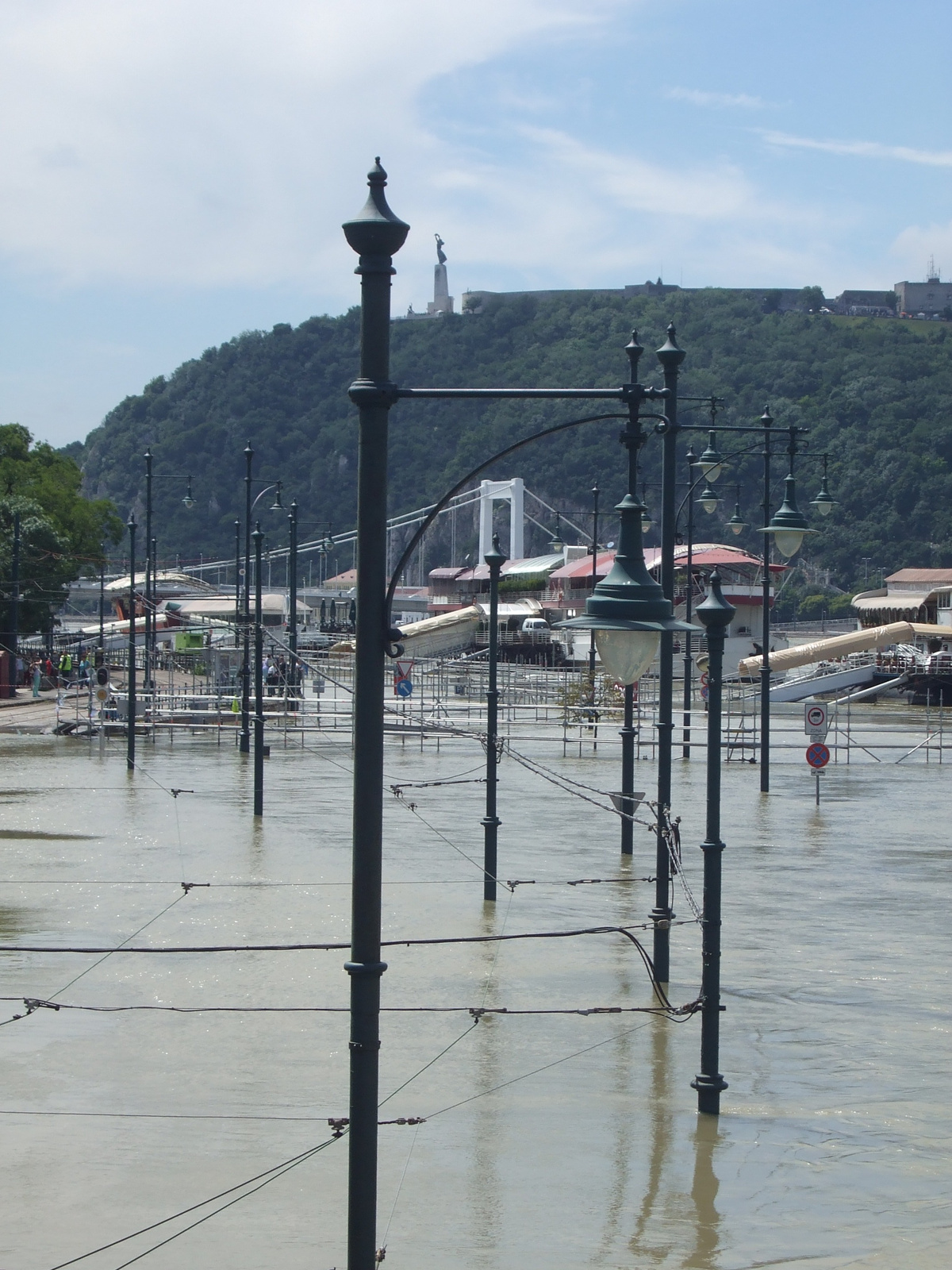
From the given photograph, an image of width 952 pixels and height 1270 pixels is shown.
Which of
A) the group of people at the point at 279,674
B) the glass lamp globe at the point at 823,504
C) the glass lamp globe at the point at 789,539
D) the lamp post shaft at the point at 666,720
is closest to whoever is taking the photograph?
the lamp post shaft at the point at 666,720

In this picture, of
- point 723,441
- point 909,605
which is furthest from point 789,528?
point 723,441

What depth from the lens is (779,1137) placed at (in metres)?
10.0

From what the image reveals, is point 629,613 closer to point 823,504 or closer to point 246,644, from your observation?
point 823,504

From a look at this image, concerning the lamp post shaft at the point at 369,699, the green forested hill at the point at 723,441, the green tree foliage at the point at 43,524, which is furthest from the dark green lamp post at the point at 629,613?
the green forested hill at the point at 723,441

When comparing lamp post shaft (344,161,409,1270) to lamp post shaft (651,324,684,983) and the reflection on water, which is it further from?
lamp post shaft (651,324,684,983)

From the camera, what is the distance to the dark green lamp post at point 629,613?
7.68 meters

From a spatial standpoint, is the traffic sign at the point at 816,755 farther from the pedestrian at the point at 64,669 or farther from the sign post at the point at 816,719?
the pedestrian at the point at 64,669

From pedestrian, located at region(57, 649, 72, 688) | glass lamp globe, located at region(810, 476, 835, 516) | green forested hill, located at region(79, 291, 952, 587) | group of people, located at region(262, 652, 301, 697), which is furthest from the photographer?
green forested hill, located at region(79, 291, 952, 587)

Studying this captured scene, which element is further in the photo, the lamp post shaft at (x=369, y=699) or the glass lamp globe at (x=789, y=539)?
the glass lamp globe at (x=789, y=539)

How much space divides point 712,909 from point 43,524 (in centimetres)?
6434

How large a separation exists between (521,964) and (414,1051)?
10.4 feet

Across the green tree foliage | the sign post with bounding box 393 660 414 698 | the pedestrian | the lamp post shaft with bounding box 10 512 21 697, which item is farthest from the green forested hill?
the sign post with bounding box 393 660 414 698

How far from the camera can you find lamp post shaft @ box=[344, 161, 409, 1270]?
243 inches

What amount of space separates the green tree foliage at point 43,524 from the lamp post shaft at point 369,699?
2215 inches
